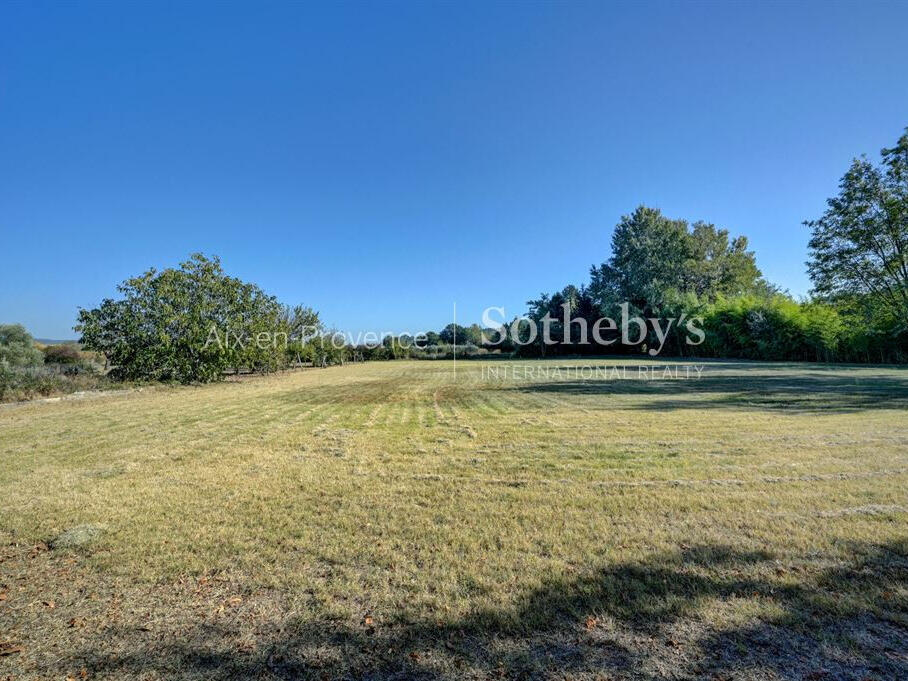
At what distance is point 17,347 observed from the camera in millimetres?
14898

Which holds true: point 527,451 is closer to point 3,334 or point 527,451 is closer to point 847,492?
point 847,492

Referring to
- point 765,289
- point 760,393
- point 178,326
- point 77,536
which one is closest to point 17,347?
point 178,326

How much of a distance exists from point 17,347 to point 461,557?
20.4 metres

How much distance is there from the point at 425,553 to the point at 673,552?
1.78 m

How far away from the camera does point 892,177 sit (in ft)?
39.0

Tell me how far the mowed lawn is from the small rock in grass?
0.02m

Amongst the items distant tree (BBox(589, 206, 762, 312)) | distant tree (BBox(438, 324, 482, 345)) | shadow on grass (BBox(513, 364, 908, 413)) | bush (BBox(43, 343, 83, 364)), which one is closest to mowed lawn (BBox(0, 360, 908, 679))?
shadow on grass (BBox(513, 364, 908, 413))

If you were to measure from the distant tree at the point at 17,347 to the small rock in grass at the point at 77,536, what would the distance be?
15.9 m

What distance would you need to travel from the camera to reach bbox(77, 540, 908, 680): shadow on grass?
1853 millimetres

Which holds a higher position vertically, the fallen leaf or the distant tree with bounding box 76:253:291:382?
the distant tree with bounding box 76:253:291:382

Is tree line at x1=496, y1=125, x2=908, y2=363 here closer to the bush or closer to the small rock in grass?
the small rock in grass

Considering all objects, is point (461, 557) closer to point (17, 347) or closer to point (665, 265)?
point (17, 347)

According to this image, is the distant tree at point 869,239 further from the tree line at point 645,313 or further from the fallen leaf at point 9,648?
the fallen leaf at point 9,648

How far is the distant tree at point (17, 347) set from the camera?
14.2m
